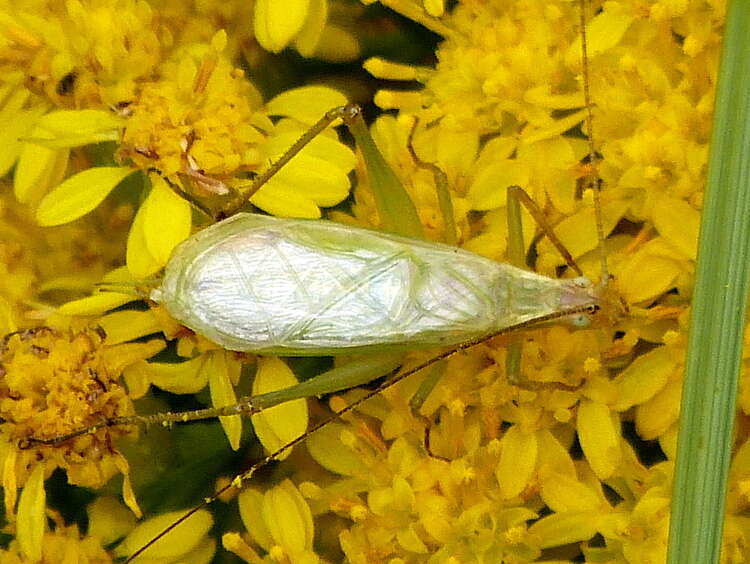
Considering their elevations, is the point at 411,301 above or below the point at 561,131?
below

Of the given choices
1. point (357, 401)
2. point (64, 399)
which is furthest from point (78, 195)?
point (357, 401)

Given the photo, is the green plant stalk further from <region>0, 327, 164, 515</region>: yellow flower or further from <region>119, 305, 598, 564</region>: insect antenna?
<region>0, 327, 164, 515</region>: yellow flower

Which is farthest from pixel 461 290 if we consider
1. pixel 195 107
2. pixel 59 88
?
pixel 59 88

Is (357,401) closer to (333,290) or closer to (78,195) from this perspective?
(333,290)

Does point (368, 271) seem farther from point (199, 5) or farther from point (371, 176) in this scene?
point (199, 5)

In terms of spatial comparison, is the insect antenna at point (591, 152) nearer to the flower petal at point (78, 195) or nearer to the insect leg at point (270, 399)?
the insect leg at point (270, 399)
